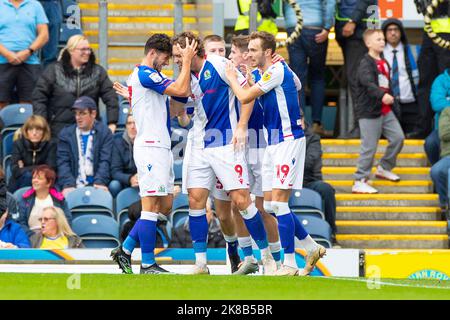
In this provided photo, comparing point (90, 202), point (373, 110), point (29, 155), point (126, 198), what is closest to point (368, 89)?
point (373, 110)

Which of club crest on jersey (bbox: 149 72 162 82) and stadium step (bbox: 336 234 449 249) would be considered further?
stadium step (bbox: 336 234 449 249)

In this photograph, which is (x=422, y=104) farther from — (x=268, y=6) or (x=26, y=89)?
(x=26, y=89)

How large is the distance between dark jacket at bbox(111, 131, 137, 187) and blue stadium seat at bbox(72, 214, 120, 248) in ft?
2.55

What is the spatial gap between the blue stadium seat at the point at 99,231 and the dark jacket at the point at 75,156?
70cm

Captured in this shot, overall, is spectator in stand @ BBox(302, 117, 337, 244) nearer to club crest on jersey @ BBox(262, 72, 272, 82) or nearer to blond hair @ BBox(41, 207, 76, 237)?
blond hair @ BBox(41, 207, 76, 237)

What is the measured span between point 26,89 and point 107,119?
4.42ft

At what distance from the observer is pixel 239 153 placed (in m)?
12.6

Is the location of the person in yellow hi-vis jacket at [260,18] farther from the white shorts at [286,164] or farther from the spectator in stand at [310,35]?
the white shorts at [286,164]

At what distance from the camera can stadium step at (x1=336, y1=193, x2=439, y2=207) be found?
17875 mm

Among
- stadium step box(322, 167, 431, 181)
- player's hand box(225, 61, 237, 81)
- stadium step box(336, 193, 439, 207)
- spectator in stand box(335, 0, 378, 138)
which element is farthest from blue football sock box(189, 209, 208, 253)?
spectator in stand box(335, 0, 378, 138)

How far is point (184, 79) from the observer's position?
12.5 metres
